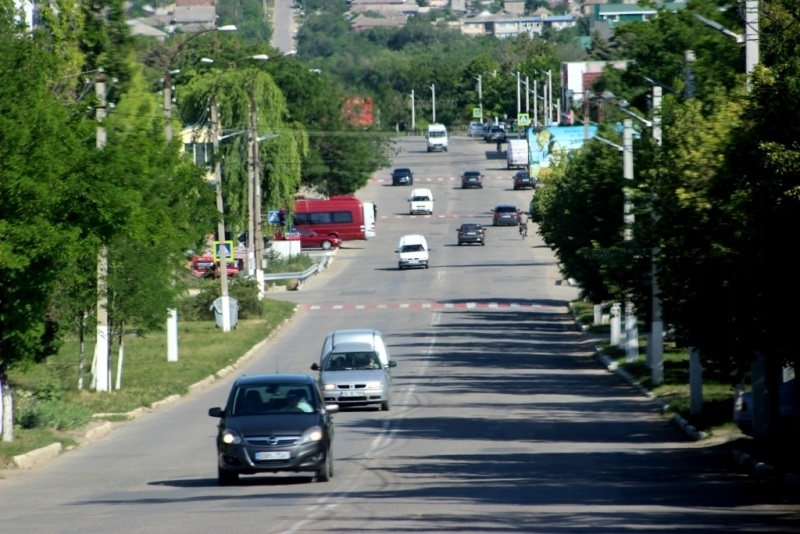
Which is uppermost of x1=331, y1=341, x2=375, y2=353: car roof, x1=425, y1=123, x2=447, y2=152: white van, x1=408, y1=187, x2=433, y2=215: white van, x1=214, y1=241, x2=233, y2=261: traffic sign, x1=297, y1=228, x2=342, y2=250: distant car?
x1=425, y1=123, x2=447, y2=152: white van

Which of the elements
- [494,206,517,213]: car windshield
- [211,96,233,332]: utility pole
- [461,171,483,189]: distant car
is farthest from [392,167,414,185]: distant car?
[211,96,233,332]: utility pole

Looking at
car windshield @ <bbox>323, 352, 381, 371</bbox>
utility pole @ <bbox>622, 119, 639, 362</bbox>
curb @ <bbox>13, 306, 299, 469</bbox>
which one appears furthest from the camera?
utility pole @ <bbox>622, 119, 639, 362</bbox>

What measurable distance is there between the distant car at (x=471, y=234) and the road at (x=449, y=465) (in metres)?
30.7

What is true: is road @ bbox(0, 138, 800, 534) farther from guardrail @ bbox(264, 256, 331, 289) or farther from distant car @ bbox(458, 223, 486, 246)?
distant car @ bbox(458, 223, 486, 246)

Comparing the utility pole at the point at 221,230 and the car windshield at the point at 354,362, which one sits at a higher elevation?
the utility pole at the point at 221,230

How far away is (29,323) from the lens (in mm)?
26188

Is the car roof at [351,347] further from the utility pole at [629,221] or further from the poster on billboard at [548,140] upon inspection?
the poster on billboard at [548,140]

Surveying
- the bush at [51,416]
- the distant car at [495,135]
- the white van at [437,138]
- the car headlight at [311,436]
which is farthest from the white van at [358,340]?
the distant car at [495,135]

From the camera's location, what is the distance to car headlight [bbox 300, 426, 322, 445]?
2045 centimetres

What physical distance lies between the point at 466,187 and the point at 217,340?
231 feet

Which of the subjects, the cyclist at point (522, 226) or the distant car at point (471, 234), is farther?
the cyclist at point (522, 226)

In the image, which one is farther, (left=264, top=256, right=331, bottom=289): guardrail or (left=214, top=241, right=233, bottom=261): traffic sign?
(left=264, top=256, right=331, bottom=289): guardrail

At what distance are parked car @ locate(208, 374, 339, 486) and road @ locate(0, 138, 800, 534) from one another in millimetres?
426

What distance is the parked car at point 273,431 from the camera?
20.4 m
